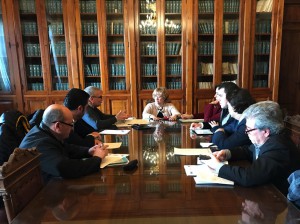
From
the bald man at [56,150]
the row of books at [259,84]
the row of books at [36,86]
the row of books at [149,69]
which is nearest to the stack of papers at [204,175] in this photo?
the bald man at [56,150]

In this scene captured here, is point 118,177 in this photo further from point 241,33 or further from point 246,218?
point 241,33

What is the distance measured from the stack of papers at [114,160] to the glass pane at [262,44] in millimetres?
3182

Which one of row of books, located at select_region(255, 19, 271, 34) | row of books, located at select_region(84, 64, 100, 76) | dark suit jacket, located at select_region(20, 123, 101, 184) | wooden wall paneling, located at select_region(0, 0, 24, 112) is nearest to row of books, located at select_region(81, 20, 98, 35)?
row of books, located at select_region(84, 64, 100, 76)

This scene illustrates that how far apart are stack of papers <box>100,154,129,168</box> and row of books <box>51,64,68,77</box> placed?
273cm

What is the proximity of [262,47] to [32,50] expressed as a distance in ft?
12.0

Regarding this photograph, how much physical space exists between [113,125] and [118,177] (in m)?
1.46

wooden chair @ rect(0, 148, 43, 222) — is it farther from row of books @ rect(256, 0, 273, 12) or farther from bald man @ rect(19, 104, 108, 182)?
row of books @ rect(256, 0, 273, 12)

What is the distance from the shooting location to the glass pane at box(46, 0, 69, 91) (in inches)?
149

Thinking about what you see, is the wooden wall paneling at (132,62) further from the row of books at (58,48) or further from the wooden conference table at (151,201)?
the wooden conference table at (151,201)

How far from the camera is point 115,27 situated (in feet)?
12.6

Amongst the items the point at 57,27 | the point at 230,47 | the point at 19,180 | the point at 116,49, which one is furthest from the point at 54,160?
the point at 230,47

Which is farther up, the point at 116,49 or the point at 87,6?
the point at 87,6

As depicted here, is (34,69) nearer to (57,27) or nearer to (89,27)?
(57,27)

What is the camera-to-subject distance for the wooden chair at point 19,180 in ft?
3.09
